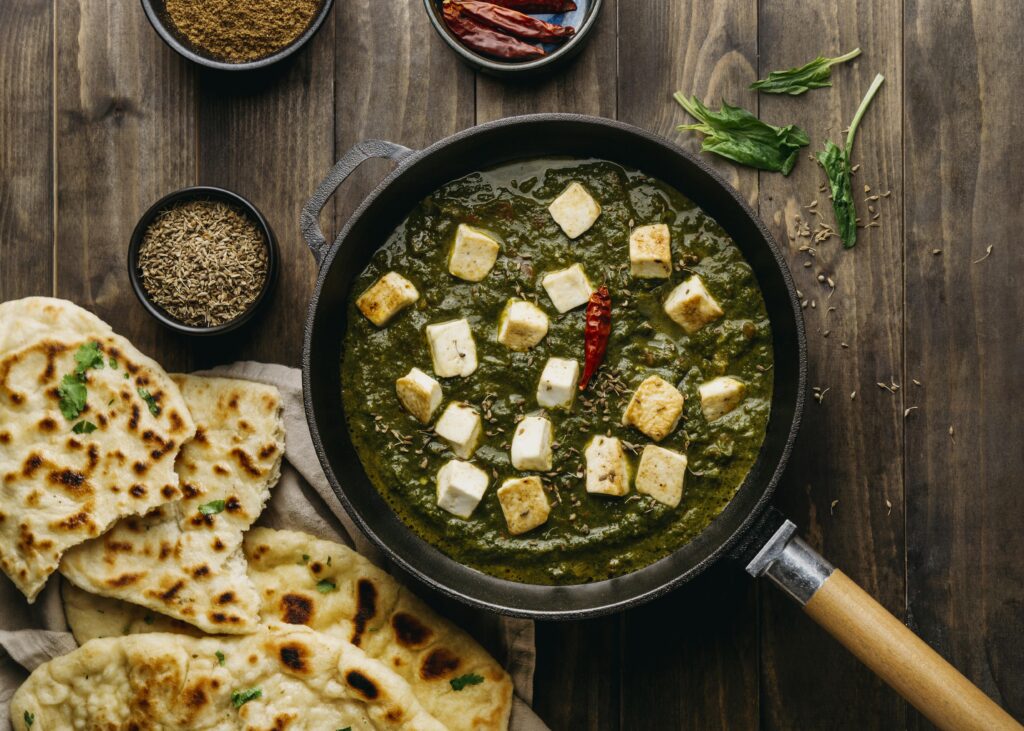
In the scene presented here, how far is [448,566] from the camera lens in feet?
14.5

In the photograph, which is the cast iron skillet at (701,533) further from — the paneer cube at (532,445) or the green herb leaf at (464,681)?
the paneer cube at (532,445)

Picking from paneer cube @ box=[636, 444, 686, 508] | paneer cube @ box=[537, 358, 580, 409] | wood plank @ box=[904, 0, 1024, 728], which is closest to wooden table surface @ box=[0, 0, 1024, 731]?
wood plank @ box=[904, 0, 1024, 728]

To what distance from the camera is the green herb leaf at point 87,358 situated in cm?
431

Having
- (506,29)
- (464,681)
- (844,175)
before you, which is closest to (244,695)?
(464,681)

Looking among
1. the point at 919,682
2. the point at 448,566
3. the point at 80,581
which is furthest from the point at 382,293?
the point at 919,682

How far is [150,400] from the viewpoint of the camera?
4.40 m

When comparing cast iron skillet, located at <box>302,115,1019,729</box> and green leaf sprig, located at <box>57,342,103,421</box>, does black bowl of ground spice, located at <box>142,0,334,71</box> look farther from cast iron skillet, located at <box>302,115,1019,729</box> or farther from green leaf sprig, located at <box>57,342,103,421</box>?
A: green leaf sprig, located at <box>57,342,103,421</box>

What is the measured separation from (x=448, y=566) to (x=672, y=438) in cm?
122

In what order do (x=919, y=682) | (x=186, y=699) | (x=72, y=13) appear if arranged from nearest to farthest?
1. (x=919, y=682)
2. (x=186, y=699)
3. (x=72, y=13)

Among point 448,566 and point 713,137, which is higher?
point 713,137

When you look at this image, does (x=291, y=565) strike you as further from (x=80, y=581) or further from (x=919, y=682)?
(x=919, y=682)

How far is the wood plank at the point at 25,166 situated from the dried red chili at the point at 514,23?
88.1 inches

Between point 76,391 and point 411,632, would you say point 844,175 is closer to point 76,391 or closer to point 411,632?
point 411,632

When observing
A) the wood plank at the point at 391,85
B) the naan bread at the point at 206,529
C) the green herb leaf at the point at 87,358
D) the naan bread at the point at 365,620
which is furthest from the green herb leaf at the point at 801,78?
the green herb leaf at the point at 87,358
